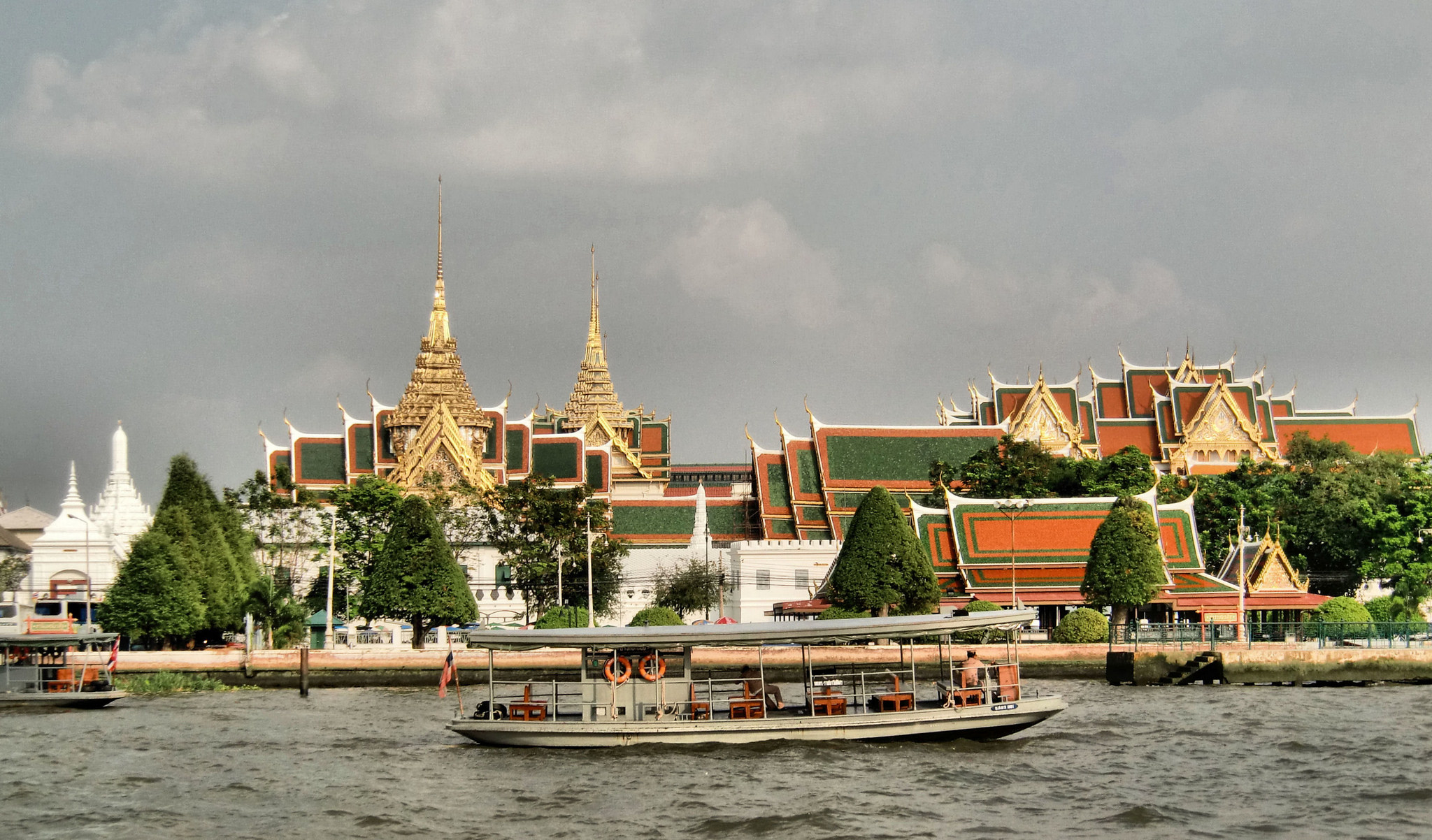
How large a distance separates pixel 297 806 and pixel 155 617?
25284 mm

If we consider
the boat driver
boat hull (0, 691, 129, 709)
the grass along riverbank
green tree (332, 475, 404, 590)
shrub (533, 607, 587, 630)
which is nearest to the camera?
the boat driver

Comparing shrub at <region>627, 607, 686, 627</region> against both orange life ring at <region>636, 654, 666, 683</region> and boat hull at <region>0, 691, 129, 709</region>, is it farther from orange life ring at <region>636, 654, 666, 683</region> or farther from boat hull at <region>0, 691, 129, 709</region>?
orange life ring at <region>636, 654, 666, 683</region>

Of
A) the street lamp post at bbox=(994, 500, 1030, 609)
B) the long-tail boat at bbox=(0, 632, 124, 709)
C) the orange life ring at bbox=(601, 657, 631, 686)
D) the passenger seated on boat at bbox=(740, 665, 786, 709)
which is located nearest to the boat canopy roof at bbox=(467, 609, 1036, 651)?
the orange life ring at bbox=(601, 657, 631, 686)

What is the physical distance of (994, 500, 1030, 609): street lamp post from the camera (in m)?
54.1

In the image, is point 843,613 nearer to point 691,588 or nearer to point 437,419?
point 691,588

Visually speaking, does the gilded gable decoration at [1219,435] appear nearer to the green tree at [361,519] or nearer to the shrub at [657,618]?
the shrub at [657,618]

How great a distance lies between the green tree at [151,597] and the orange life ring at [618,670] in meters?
23.7

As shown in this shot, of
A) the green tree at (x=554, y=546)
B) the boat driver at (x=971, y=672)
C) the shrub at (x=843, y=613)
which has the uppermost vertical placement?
the green tree at (x=554, y=546)

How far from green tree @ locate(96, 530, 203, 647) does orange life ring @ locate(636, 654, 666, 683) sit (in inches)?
949

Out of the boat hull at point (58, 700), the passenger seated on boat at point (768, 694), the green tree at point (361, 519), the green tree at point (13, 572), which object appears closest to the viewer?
the passenger seated on boat at point (768, 694)

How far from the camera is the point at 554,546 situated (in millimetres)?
62406

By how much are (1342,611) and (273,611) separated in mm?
34269

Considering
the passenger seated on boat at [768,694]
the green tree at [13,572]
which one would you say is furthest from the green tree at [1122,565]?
the green tree at [13,572]

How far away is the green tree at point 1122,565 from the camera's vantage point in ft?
165
